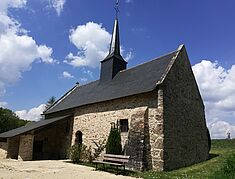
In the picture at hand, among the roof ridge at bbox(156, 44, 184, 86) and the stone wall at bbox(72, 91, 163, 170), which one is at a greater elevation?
the roof ridge at bbox(156, 44, 184, 86)

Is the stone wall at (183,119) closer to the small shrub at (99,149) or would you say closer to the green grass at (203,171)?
the green grass at (203,171)

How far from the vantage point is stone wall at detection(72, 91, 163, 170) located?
11.6 metres

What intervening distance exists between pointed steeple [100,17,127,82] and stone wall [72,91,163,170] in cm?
447

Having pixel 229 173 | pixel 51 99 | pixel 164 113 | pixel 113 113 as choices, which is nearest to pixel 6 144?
pixel 113 113

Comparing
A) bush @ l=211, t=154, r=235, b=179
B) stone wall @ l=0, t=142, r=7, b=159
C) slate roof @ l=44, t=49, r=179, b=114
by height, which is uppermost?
slate roof @ l=44, t=49, r=179, b=114

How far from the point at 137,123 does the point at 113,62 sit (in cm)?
861

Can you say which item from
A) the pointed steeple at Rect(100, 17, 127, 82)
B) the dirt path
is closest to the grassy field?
the dirt path

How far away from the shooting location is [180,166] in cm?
1236

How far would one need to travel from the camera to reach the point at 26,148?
1636 cm

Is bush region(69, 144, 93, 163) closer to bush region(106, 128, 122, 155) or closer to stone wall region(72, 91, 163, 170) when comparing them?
stone wall region(72, 91, 163, 170)

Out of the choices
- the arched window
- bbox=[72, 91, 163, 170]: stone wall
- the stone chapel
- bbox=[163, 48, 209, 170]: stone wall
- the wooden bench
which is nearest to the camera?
the wooden bench

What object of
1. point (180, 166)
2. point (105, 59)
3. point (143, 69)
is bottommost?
point (180, 166)

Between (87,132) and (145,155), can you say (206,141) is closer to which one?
(145,155)

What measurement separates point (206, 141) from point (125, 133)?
6.36 metres
